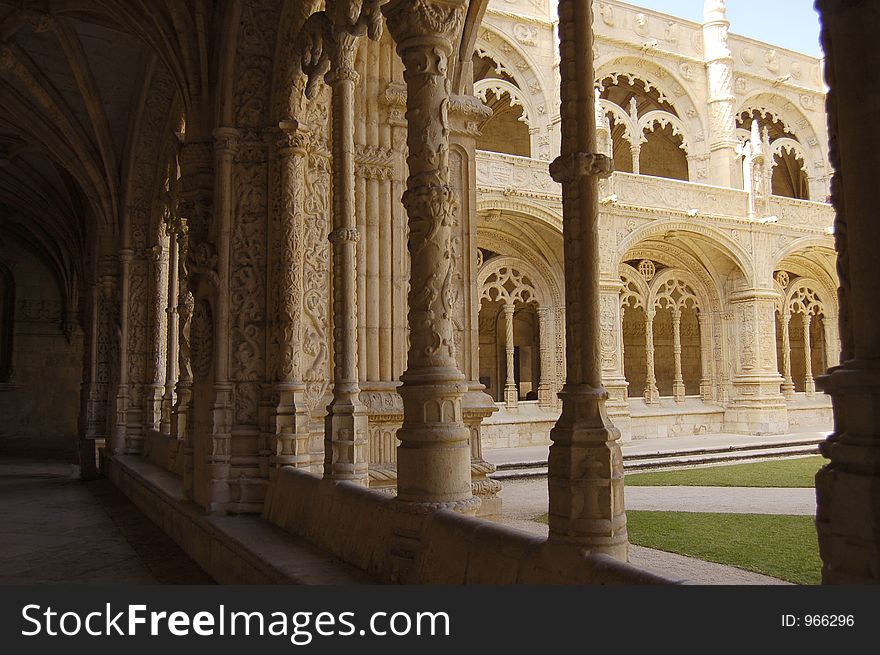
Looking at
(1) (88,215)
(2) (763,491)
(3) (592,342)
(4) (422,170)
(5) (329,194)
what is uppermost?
(1) (88,215)

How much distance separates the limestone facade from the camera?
14.9 m

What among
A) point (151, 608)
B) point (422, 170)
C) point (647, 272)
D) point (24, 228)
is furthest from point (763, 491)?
point (24, 228)

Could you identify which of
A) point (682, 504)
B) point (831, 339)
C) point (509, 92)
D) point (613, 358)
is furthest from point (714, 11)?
point (682, 504)

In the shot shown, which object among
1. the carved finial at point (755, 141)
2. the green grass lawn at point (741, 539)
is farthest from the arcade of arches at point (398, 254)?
the green grass lawn at point (741, 539)

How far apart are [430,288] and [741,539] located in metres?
3.79

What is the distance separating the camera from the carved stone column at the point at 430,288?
312 cm

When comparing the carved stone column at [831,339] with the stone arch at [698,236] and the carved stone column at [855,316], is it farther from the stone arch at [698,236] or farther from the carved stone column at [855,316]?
the carved stone column at [855,316]

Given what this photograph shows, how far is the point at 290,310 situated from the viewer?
17.0ft

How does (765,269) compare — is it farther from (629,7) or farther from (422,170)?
(422,170)

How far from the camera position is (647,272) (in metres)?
17.2

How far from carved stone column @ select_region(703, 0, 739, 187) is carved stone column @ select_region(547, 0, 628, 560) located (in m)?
16.0

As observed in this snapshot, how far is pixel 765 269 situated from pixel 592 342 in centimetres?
1605

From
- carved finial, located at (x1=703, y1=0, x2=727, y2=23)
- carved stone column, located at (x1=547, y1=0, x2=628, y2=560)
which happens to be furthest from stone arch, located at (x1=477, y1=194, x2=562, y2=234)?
carved stone column, located at (x1=547, y1=0, x2=628, y2=560)

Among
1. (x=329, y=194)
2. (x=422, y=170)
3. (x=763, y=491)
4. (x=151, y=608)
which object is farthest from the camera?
(x=763, y=491)
